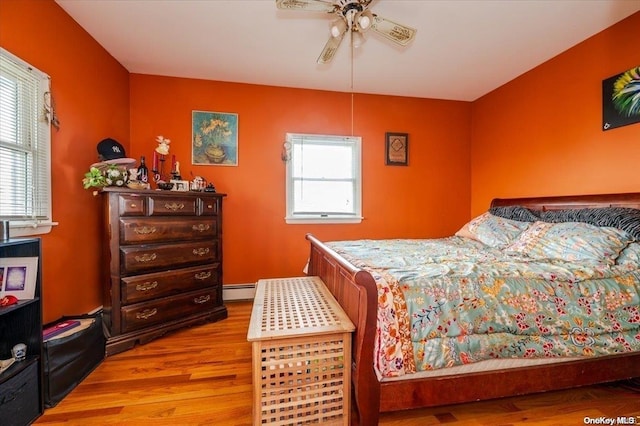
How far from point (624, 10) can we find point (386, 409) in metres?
3.21

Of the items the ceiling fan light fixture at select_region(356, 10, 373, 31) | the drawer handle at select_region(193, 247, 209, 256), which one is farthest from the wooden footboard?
the drawer handle at select_region(193, 247, 209, 256)

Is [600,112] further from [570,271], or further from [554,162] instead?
[570,271]

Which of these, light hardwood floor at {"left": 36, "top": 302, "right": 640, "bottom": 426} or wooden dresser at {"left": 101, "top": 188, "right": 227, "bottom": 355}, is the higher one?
wooden dresser at {"left": 101, "top": 188, "right": 227, "bottom": 355}

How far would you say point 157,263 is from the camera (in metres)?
2.33

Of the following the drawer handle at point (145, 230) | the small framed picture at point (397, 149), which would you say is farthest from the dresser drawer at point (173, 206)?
the small framed picture at point (397, 149)

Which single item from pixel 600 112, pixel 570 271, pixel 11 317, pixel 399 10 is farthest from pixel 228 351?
pixel 600 112

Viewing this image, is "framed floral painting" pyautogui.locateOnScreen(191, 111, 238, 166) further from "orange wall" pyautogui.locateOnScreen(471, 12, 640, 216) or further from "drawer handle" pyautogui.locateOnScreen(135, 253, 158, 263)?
"orange wall" pyautogui.locateOnScreen(471, 12, 640, 216)

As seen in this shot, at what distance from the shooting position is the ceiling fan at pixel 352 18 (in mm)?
1702

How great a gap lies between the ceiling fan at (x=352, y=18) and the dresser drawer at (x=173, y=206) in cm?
170

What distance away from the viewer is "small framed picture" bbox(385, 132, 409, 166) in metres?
3.62

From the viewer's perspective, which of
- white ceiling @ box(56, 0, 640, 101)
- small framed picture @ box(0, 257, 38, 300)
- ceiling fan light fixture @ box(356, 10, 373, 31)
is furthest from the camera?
white ceiling @ box(56, 0, 640, 101)

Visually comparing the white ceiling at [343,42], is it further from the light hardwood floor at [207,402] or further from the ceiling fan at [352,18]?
the light hardwood floor at [207,402]

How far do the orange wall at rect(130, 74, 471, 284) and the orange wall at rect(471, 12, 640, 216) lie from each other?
0.50 meters

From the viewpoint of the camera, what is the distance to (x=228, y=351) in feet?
7.04
